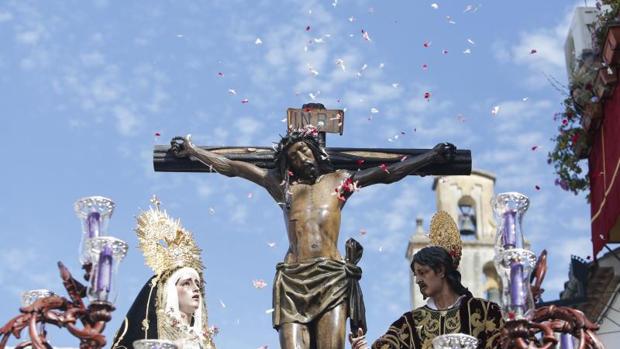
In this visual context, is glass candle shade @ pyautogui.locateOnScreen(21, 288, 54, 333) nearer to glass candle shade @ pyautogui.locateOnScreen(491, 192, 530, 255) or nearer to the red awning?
glass candle shade @ pyautogui.locateOnScreen(491, 192, 530, 255)

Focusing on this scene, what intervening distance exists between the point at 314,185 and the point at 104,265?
2.97 m

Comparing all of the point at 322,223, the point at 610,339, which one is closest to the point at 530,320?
the point at 322,223

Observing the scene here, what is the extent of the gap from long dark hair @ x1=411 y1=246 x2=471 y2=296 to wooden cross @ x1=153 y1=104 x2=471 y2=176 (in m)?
1.20

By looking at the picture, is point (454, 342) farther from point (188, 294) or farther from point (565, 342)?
point (565, 342)

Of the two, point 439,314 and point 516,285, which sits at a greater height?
point 439,314

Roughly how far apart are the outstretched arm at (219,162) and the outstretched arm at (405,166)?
0.83 meters

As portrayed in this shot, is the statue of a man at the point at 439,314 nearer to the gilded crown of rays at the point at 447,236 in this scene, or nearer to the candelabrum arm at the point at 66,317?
the gilded crown of rays at the point at 447,236

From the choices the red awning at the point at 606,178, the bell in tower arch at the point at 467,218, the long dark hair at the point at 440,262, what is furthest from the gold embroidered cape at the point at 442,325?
the bell in tower arch at the point at 467,218

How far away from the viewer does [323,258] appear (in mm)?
10555

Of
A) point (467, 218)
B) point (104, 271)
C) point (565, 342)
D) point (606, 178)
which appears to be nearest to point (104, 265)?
point (104, 271)

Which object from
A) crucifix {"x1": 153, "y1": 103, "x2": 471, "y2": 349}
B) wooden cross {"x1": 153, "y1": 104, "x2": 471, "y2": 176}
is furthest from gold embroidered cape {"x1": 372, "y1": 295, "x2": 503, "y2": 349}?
wooden cross {"x1": 153, "y1": 104, "x2": 471, "y2": 176}

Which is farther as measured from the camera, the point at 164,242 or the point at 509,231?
the point at 164,242

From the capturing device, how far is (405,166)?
1138 cm

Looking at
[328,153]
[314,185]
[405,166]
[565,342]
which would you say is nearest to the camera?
[314,185]
